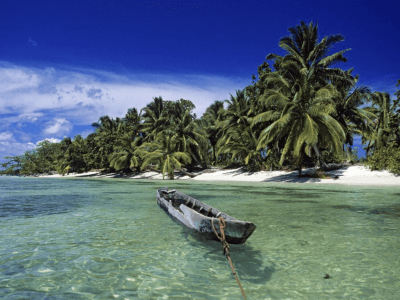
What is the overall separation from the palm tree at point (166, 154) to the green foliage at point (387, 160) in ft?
64.9

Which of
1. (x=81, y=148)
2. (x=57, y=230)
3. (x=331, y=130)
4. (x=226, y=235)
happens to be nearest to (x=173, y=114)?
(x=81, y=148)

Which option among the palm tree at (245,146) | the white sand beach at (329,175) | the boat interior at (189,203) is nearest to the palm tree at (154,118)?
the white sand beach at (329,175)

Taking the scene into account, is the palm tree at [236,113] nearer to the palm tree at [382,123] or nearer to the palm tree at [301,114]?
the palm tree at [301,114]

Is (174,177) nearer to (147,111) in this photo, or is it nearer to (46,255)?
(147,111)

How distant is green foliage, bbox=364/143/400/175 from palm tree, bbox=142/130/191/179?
19.8 metres

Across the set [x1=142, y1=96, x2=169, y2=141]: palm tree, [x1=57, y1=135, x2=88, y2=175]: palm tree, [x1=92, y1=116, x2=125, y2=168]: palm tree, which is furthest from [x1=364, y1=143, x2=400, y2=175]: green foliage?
[x1=57, y1=135, x2=88, y2=175]: palm tree

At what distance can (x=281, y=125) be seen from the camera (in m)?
21.7

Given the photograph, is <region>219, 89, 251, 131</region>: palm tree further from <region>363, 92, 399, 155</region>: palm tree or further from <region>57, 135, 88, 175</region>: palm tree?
<region>57, 135, 88, 175</region>: palm tree

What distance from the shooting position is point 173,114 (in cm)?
4097

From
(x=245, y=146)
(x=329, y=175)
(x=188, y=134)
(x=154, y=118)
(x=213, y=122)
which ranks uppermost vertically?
(x=154, y=118)

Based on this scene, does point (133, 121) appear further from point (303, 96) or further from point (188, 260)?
point (188, 260)

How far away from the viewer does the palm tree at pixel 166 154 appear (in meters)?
34.6

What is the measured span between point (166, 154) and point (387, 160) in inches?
939

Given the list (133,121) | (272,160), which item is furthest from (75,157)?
(272,160)
